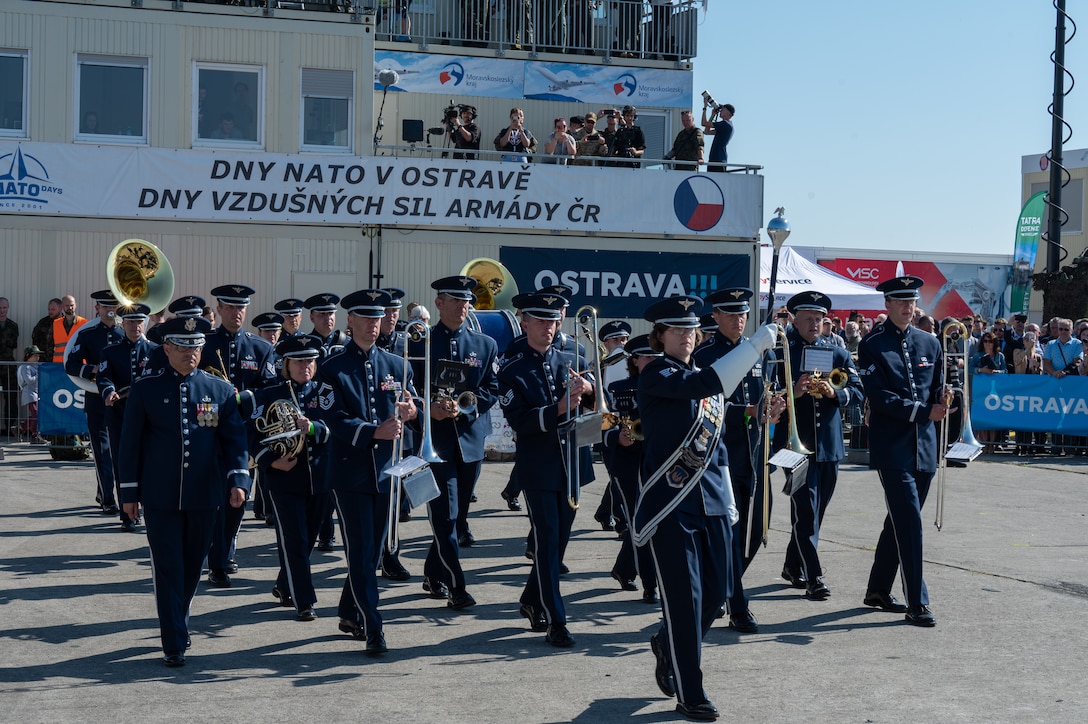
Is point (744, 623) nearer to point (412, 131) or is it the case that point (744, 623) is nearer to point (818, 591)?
point (818, 591)

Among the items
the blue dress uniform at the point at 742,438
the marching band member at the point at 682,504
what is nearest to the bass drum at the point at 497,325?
the blue dress uniform at the point at 742,438

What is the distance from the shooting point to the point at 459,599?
893 cm

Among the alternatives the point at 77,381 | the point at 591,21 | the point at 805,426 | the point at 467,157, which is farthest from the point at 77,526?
the point at 591,21

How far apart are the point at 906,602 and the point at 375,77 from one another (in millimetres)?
17618

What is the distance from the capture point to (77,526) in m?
12.1

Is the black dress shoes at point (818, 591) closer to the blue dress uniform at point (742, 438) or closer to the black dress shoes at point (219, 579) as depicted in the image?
the blue dress uniform at point (742, 438)

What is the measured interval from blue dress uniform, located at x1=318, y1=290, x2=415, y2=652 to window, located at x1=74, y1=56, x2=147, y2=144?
14.4 m

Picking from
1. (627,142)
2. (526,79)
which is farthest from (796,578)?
Result: (526,79)

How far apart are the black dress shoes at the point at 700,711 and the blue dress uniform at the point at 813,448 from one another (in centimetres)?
316

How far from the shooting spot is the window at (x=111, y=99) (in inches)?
822

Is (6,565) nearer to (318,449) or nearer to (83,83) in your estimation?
(318,449)

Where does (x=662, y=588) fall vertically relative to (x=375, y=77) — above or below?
below

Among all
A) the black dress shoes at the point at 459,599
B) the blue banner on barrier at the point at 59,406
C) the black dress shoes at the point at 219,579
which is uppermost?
the blue banner on barrier at the point at 59,406

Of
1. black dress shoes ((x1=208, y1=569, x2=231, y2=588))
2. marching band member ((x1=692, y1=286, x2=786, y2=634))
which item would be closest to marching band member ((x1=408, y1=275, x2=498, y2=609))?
black dress shoes ((x1=208, y1=569, x2=231, y2=588))
